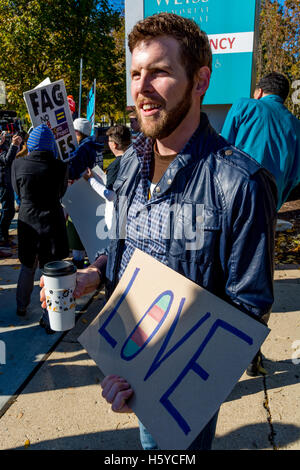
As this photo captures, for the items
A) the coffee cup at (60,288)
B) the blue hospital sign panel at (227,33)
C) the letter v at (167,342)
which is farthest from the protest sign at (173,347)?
the blue hospital sign panel at (227,33)

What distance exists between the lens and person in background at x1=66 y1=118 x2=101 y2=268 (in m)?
5.19

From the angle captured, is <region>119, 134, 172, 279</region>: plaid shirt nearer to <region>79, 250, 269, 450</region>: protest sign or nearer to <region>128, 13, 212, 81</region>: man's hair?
<region>79, 250, 269, 450</region>: protest sign

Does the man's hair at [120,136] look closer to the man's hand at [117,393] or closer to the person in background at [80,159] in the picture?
the person in background at [80,159]

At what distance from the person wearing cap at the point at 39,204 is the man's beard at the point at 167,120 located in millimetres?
2614

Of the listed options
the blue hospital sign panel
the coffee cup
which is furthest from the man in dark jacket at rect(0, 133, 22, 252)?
the coffee cup

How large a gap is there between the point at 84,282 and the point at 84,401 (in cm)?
169

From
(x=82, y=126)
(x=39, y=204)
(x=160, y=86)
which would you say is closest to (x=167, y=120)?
(x=160, y=86)

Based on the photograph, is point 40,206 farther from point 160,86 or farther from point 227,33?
point 227,33

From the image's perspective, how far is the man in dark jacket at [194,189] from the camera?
4.48 feet

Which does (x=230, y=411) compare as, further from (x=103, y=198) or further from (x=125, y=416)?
(x=103, y=198)

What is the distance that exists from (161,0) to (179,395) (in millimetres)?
5546

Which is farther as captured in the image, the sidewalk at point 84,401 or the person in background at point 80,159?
the person in background at point 80,159

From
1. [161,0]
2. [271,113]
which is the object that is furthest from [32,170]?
[161,0]

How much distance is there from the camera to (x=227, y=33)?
17.4 ft
